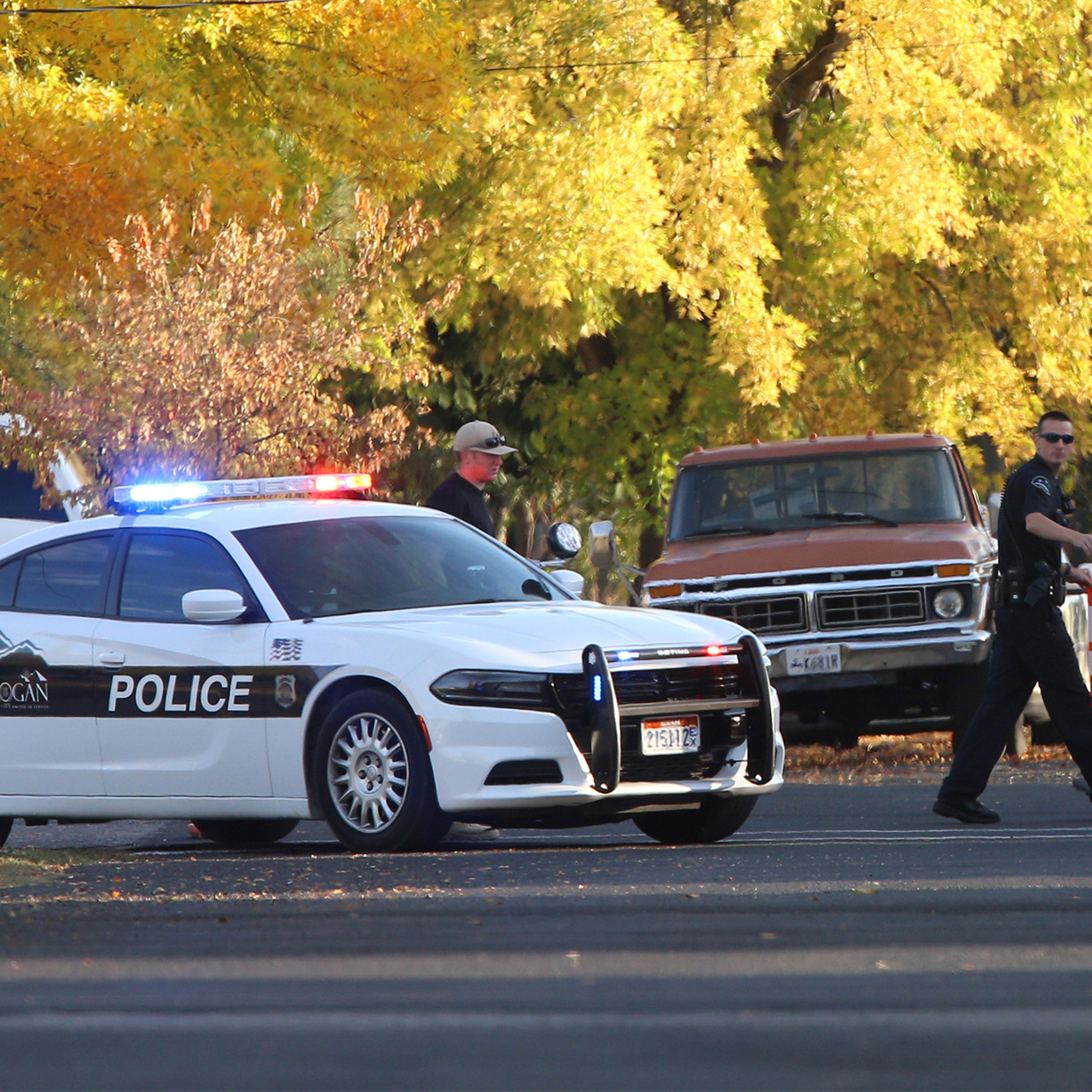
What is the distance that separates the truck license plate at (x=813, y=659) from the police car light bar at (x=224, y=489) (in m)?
4.68

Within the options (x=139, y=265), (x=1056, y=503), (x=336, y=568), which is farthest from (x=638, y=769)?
(x=139, y=265)

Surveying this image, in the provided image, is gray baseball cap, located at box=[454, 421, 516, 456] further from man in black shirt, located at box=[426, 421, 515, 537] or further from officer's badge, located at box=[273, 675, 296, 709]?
officer's badge, located at box=[273, 675, 296, 709]

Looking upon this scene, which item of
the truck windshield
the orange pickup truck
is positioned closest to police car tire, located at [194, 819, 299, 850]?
the orange pickup truck

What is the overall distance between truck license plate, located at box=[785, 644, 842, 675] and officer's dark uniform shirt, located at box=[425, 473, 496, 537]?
3.72 metres

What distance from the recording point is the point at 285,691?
1030 cm

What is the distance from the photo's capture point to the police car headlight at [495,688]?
32.3 ft

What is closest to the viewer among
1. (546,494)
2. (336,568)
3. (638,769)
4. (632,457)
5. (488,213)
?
(638,769)

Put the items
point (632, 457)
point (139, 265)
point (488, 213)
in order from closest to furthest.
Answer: point (139, 265) < point (488, 213) < point (632, 457)

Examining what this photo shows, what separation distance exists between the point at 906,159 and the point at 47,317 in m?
7.81

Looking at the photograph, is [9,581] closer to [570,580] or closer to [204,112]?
[570,580]

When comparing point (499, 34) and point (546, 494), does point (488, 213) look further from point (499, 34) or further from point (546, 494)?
point (546, 494)

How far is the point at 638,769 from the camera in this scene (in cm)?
1008

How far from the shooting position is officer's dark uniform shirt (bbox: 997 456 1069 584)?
444 inches

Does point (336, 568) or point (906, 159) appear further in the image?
point (906, 159)
